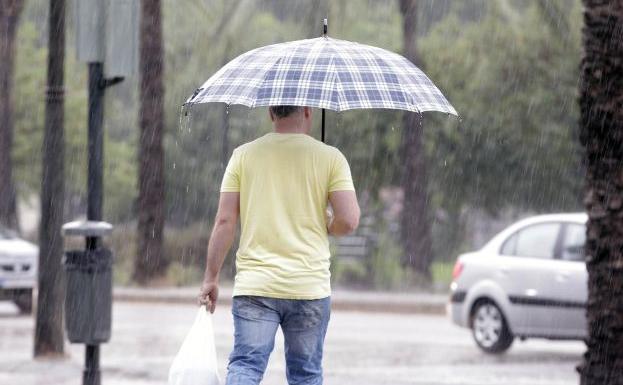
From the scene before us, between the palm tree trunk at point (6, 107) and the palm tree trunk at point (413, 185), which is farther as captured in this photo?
the palm tree trunk at point (6, 107)

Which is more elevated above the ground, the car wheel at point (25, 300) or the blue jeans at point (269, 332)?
the blue jeans at point (269, 332)

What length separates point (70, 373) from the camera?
11.6 metres

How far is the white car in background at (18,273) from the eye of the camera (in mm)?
19703

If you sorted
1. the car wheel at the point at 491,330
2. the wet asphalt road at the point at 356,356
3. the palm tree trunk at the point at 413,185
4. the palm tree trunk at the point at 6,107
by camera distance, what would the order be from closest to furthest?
1. the wet asphalt road at the point at 356,356
2. the car wheel at the point at 491,330
3. the palm tree trunk at the point at 413,185
4. the palm tree trunk at the point at 6,107

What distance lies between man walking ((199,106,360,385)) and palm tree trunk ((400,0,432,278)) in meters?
21.2

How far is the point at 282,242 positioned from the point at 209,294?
413mm

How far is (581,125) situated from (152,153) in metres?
20.1

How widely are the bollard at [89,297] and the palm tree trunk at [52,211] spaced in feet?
8.75

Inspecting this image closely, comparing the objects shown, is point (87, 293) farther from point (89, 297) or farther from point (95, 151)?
point (95, 151)

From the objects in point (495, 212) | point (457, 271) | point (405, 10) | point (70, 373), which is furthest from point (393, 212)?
point (70, 373)

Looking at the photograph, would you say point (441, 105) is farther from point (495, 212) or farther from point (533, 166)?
point (495, 212)

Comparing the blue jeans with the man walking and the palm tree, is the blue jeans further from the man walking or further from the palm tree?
the palm tree

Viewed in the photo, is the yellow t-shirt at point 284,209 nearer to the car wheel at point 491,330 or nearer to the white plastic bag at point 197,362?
the white plastic bag at point 197,362

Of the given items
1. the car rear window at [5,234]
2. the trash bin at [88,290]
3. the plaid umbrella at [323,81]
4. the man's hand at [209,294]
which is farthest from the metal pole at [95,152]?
the car rear window at [5,234]
